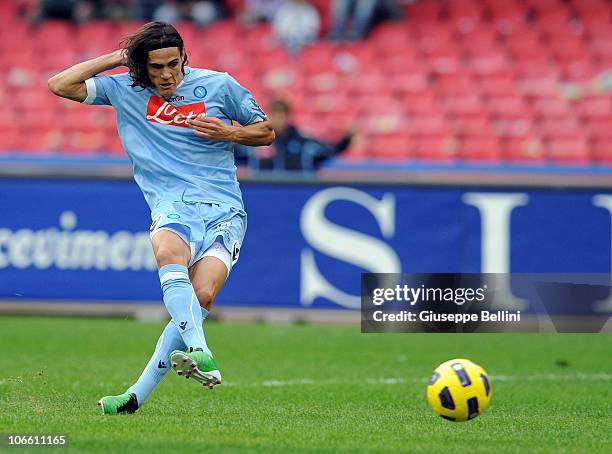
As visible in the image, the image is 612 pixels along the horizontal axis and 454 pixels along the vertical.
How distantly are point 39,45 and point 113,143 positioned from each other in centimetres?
419

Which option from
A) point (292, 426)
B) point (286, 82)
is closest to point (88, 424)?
point (292, 426)

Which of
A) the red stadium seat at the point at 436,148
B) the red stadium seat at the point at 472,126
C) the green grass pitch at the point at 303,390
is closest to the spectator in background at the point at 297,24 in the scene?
the red stadium seat at the point at 472,126

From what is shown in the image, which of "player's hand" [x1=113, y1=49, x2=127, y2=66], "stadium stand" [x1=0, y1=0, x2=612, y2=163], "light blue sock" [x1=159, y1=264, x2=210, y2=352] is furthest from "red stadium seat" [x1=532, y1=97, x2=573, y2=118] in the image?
"light blue sock" [x1=159, y1=264, x2=210, y2=352]

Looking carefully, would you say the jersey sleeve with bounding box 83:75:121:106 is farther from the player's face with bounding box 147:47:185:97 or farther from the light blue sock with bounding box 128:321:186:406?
the light blue sock with bounding box 128:321:186:406

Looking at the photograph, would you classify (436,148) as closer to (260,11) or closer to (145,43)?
A: (260,11)

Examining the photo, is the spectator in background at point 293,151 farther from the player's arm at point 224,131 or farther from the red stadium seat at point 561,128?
the player's arm at point 224,131

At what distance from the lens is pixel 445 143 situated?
1786 centimetres

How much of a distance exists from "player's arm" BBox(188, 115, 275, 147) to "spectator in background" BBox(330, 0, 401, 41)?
14355 mm

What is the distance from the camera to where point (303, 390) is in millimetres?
8156

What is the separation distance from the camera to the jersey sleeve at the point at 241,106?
6.82 m

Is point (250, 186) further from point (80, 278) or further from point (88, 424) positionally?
point (88, 424)

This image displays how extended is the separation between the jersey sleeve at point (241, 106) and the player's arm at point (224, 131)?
0.09 m

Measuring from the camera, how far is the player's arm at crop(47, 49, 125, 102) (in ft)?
22.0

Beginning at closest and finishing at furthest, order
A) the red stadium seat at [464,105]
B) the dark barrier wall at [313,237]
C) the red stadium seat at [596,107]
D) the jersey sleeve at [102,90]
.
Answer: the jersey sleeve at [102,90] → the dark barrier wall at [313,237] → the red stadium seat at [596,107] → the red stadium seat at [464,105]
